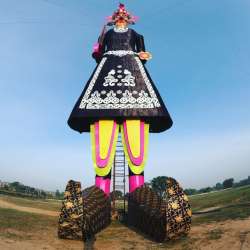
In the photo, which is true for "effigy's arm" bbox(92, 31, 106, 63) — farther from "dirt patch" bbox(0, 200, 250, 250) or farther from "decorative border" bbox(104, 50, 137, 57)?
"dirt patch" bbox(0, 200, 250, 250)

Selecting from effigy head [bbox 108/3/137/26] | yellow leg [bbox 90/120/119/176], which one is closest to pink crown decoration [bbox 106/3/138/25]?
effigy head [bbox 108/3/137/26]

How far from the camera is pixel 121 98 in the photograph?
11227 mm

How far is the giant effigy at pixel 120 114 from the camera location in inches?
361

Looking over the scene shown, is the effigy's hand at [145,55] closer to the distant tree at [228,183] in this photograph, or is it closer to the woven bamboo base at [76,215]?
the woven bamboo base at [76,215]

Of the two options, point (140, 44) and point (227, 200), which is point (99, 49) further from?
point (227, 200)

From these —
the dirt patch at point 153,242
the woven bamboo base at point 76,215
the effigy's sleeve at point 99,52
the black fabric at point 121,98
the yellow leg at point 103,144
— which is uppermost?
the effigy's sleeve at point 99,52

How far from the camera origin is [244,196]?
40.1 ft

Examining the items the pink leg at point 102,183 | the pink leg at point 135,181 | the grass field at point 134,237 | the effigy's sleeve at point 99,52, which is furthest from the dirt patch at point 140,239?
the effigy's sleeve at point 99,52

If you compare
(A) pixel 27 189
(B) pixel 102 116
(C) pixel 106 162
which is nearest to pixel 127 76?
(B) pixel 102 116

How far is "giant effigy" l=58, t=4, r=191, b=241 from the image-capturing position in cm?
917

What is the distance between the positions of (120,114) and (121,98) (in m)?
0.60

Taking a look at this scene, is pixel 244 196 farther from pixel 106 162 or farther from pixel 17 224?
pixel 17 224

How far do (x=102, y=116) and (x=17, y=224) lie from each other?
4.01 m

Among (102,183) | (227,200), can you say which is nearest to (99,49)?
(102,183)
